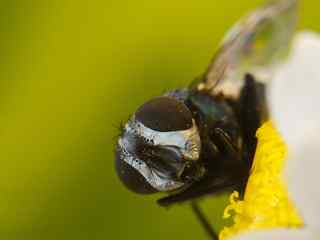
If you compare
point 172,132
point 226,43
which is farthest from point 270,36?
point 172,132

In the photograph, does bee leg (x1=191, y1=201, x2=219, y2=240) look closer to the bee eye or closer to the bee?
the bee

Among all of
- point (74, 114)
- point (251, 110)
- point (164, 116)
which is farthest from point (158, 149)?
point (74, 114)

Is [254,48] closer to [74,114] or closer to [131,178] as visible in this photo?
[131,178]

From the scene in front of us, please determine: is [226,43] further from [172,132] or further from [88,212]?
[88,212]

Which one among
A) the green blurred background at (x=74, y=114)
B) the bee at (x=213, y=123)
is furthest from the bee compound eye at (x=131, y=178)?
the green blurred background at (x=74, y=114)

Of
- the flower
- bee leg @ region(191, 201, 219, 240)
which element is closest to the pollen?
the flower

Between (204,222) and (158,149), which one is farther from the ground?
(158,149)
